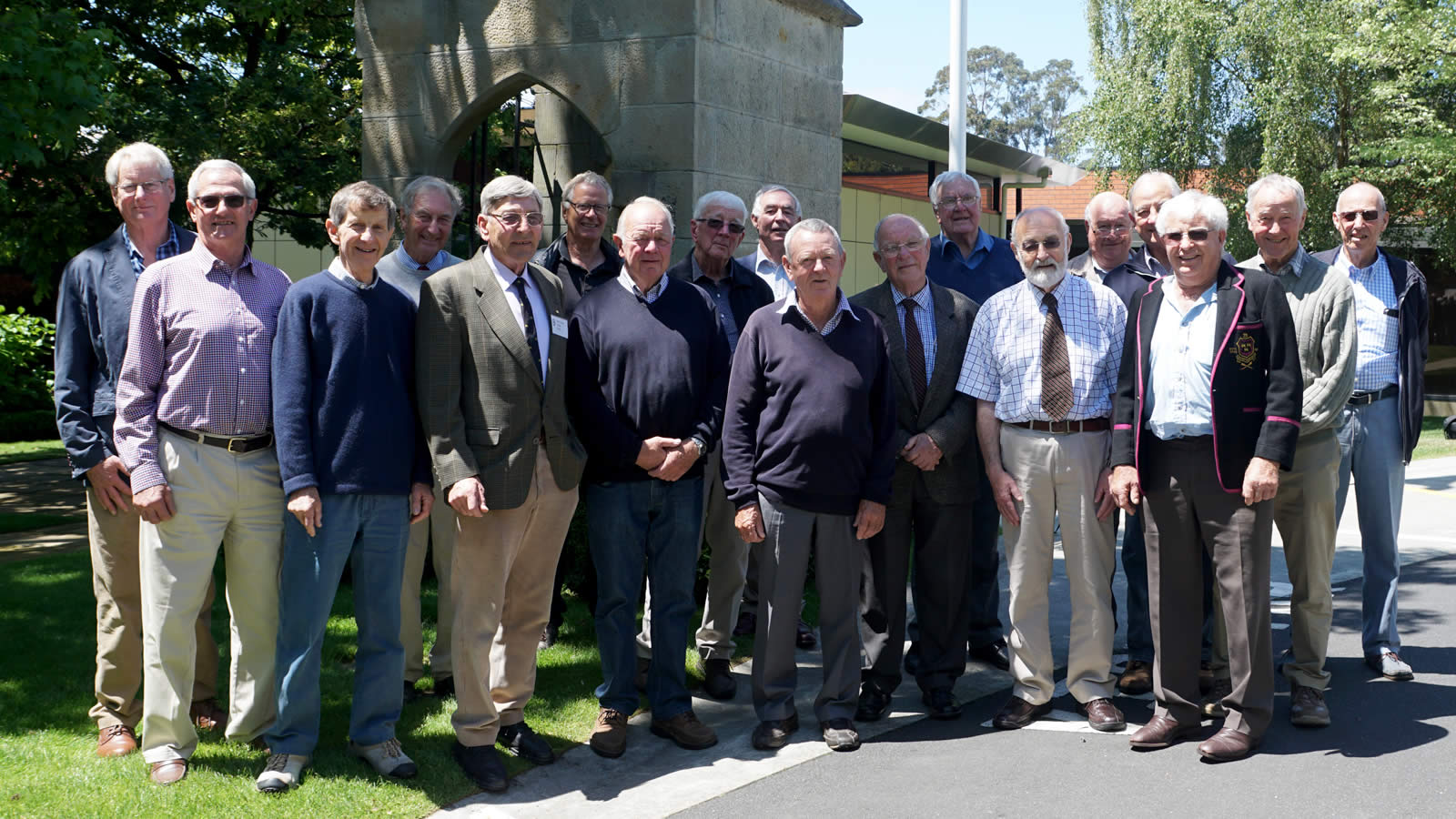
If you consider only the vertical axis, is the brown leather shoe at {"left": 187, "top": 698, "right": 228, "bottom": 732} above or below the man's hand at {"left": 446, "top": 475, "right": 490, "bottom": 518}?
below

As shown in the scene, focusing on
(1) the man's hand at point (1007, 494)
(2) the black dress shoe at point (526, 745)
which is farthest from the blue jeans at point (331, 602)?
(1) the man's hand at point (1007, 494)

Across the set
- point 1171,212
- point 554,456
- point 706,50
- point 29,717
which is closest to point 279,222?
point 706,50

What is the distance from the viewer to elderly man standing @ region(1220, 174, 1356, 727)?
5504 millimetres

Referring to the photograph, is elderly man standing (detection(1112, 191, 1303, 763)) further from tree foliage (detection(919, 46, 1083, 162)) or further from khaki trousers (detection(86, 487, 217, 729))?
tree foliage (detection(919, 46, 1083, 162))

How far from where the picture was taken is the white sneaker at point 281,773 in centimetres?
454

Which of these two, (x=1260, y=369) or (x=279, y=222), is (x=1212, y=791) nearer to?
(x=1260, y=369)

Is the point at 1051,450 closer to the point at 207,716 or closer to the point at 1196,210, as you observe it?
the point at 1196,210

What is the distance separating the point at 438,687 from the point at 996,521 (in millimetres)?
2776

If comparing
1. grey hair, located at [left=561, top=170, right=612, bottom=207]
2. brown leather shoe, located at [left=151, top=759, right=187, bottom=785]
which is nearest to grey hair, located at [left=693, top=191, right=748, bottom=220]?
grey hair, located at [left=561, top=170, right=612, bottom=207]

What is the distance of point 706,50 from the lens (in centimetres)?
750

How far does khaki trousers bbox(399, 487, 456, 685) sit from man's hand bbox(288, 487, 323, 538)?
1019mm

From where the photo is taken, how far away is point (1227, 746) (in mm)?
5016

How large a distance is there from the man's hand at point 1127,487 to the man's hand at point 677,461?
173 cm

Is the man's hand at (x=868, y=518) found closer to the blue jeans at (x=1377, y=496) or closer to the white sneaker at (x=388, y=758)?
the white sneaker at (x=388, y=758)
